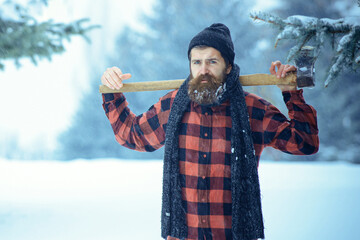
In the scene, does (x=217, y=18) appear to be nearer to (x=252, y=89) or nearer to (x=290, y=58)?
(x=252, y=89)

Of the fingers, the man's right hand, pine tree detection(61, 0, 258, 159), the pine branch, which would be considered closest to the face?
the fingers

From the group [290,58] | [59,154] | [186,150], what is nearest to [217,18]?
[59,154]

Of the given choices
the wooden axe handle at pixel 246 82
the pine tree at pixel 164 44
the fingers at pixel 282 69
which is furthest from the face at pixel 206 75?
the pine tree at pixel 164 44

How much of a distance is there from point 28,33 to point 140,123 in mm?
A: 2371

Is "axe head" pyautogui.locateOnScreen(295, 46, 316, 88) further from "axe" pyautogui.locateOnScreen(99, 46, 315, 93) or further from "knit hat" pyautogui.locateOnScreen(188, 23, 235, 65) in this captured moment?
"knit hat" pyautogui.locateOnScreen(188, 23, 235, 65)

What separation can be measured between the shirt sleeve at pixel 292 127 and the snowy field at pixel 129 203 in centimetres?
165

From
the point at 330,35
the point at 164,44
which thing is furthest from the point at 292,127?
the point at 164,44

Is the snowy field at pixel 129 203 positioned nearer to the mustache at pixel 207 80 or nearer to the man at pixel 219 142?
the man at pixel 219 142

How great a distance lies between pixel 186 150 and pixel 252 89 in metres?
6.58

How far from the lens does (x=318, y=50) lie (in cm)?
178

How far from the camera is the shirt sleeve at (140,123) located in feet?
5.66

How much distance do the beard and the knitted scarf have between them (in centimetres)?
4

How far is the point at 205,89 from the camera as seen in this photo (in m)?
1.52

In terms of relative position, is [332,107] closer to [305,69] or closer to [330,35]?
[330,35]
